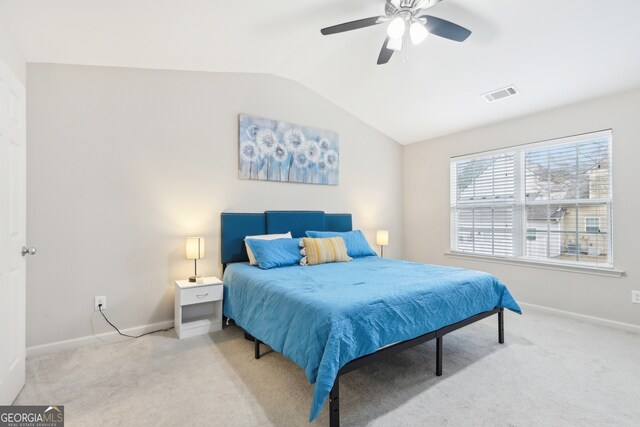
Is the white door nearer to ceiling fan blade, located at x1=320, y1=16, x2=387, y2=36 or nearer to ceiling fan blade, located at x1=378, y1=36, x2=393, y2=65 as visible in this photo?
ceiling fan blade, located at x1=320, y1=16, x2=387, y2=36

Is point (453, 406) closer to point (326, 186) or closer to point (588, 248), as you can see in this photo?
point (588, 248)

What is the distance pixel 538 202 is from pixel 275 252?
10.6 ft

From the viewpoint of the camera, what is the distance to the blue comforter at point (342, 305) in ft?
5.59

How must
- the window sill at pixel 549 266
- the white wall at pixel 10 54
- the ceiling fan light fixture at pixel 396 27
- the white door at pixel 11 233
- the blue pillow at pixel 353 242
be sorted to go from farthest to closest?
1. the blue pillow at pixel 353 242
2. the window sill at pixel 549 266
3. the ceiling fan light fixture at pixel 396 27
4. the white wall at pixel 10 54
5. the white door at pixel 11 233

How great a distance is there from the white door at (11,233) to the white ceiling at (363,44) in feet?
2.22

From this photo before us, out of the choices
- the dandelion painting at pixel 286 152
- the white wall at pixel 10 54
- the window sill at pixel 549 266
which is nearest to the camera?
the white wall at pixel 10 54

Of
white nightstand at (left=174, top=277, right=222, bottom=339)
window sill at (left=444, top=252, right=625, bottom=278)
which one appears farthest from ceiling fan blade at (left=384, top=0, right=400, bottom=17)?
window sill at (left=444, top=252, right=625, bottom=278)

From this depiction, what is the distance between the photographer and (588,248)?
3.39 meters

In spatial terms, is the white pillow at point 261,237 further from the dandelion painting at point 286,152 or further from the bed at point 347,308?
the dandelion painting at point 286,152

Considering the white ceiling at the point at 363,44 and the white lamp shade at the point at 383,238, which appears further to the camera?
the white lamp shade at the point at 383,238

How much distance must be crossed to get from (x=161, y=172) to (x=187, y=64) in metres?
1.13

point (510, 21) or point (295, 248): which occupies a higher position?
point (510, 21)

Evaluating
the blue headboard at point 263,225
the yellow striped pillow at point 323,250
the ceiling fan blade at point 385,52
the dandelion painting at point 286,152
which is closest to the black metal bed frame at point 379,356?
the yellow striped pillow at point 323,250

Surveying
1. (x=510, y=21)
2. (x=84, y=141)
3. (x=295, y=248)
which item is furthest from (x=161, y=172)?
(x=510, y=21)
